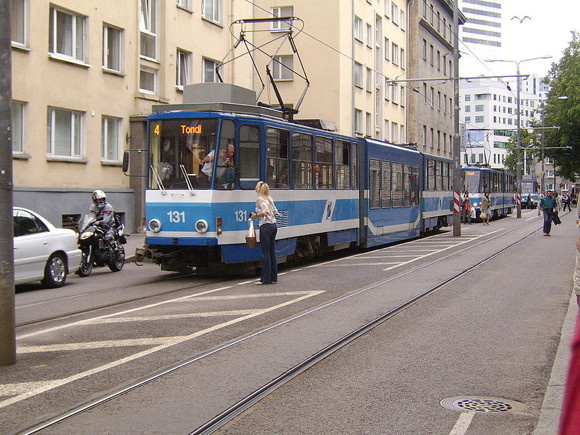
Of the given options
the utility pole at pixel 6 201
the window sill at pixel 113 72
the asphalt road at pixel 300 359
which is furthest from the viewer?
the window sill at pixel 113 72

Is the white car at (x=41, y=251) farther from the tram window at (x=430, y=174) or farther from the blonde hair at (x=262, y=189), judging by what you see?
the tram window at (x=430, y=174)

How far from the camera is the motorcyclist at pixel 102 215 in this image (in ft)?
53.6

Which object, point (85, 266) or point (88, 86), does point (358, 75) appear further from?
point (85, 266)

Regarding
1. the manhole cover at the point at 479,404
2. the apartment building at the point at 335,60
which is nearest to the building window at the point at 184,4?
the apartment building at the point at 335,60

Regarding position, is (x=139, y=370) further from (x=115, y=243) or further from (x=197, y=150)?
(x=115, y=243)

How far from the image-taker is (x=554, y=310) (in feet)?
34.8

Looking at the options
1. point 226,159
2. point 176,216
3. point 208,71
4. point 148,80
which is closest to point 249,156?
point 226,159

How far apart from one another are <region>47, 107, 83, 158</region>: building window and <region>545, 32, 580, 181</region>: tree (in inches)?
1840

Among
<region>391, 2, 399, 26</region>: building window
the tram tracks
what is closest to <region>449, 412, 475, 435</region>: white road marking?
the tram tracks

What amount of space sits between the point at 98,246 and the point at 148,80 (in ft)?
43.8

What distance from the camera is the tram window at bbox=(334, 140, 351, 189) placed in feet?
62.5

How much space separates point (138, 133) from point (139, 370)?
20.9 m

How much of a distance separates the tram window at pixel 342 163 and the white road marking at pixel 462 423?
13.6 meters

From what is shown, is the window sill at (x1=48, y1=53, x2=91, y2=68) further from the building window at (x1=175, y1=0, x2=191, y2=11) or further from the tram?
the tram
